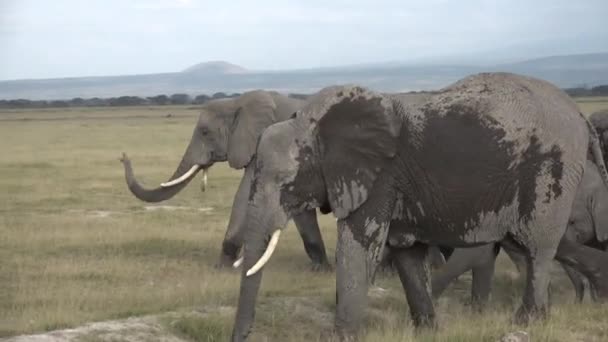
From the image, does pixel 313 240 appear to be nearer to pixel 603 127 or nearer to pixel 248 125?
pixel 248 125

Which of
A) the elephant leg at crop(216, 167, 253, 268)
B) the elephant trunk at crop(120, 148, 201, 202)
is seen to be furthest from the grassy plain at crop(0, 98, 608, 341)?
the elephant trunk at crop(120, 148, 201, 202)

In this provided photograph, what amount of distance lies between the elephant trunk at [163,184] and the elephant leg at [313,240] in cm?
162

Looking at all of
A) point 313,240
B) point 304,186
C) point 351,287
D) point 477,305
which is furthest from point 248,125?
point 351,287

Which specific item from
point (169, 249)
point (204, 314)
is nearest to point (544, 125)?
point (204, 314)

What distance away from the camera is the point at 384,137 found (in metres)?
7.30

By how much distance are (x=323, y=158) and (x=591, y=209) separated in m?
3.91

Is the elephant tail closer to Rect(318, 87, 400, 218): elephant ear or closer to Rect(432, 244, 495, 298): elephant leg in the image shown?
Rect(432, 244, 495, 298): elephant leg

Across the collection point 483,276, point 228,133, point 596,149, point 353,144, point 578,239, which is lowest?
point 483,276

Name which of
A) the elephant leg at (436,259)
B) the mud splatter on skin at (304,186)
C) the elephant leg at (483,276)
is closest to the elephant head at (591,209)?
the elephant leg at (483,276)

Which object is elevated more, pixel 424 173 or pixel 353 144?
pixel 353 144

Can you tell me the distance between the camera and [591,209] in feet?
32.3

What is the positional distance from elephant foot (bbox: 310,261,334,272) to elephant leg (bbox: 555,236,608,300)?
3992 mm

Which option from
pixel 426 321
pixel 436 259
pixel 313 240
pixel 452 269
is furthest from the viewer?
pixel 313 240

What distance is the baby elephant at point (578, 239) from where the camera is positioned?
9.52m
